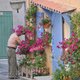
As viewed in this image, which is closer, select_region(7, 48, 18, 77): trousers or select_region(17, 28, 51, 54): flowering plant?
select_region(17, 28, 51, 54): flowering plant

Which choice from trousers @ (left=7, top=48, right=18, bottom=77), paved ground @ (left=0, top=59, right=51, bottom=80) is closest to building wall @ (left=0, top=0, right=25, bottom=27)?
paved ground @ (left=0, top=59, right=51, bottom=80)

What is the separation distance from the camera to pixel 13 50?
52.9 ft

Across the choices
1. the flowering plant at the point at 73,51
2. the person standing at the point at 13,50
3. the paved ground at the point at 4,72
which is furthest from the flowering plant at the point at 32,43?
the flowering plant at the point at 73,51

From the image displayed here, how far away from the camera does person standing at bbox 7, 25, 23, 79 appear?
16.0 meters

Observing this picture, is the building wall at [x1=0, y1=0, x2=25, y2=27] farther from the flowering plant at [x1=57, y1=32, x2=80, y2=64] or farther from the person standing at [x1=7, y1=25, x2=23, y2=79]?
the flowering plant at [x1=57, y1=32, x2=80, y2=64]

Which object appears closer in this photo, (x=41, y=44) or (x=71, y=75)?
(x=71, y=75)

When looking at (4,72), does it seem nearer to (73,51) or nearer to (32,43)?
(32,43)

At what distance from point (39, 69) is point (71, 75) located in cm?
385

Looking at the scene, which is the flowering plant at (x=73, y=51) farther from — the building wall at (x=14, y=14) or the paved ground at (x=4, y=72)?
the building wall at (x=14, y=14)

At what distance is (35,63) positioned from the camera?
15.5m

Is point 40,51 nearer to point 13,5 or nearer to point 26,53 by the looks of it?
point 26,53

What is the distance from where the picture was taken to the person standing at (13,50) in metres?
16.0

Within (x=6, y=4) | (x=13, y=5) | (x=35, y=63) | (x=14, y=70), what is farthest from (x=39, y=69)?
(x=6, y=4)

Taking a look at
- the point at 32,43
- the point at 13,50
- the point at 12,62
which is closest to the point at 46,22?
the point at 32,43
